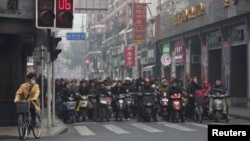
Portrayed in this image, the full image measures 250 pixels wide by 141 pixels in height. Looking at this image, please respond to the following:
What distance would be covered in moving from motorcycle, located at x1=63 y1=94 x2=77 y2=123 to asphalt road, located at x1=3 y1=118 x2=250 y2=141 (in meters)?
0.59

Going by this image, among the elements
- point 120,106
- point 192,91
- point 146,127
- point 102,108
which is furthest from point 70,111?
point 192,91

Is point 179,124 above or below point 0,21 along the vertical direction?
below

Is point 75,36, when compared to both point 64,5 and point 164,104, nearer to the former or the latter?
point 164,104

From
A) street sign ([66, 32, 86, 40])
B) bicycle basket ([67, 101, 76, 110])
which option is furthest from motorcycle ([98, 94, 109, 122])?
street sign ([66, 32, 86, 40])

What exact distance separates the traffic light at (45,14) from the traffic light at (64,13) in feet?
1.17

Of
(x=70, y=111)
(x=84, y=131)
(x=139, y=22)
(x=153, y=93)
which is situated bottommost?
(x=84, y=131)

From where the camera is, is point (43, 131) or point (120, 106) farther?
point (120, 106)

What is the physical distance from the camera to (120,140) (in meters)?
13.8

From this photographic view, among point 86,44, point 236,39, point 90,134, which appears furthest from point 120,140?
point 86,44

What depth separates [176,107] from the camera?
64.6 feet

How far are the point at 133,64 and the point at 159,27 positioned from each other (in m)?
12.6

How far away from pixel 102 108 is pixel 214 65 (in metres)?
14.7

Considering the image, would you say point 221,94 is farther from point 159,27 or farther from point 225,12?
point 159,27

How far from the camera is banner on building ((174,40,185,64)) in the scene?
3952 centimetres
